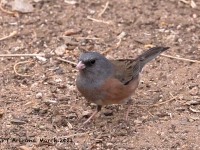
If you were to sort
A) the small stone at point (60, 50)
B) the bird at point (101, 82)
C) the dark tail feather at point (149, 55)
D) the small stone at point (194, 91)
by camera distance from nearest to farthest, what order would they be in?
the bird at point (101, 82) → the small stone at point (194, 91) → the dark tail feather at point (149, 55) → the small stone at point (60, 50)

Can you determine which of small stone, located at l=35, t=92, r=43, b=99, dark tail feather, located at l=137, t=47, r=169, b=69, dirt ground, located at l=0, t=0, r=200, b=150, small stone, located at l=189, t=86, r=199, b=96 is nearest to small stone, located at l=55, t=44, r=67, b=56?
dirt ground, located at l=0, t=0, r=200, b=150

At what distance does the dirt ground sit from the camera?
514 cm

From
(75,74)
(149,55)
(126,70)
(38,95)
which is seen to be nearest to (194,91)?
(149,55)

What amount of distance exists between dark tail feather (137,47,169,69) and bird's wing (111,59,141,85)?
3.3 inches

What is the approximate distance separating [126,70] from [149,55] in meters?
0.42

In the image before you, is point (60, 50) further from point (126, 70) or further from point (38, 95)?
point (126, 70)

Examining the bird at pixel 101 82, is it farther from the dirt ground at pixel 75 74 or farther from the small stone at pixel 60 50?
the small stone at pixel 60 50

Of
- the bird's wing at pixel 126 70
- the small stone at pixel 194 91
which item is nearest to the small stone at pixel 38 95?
the bird's wing at pixel 126 70

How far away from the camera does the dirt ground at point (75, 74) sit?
5137 mm

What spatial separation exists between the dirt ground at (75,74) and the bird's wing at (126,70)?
0.95ft

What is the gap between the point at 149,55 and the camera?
5980mm

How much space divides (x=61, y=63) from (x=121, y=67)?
0.84 metres

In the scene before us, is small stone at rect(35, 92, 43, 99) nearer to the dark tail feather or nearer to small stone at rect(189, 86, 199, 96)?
the dark tail feather

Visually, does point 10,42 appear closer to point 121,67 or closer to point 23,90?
point 23,90
